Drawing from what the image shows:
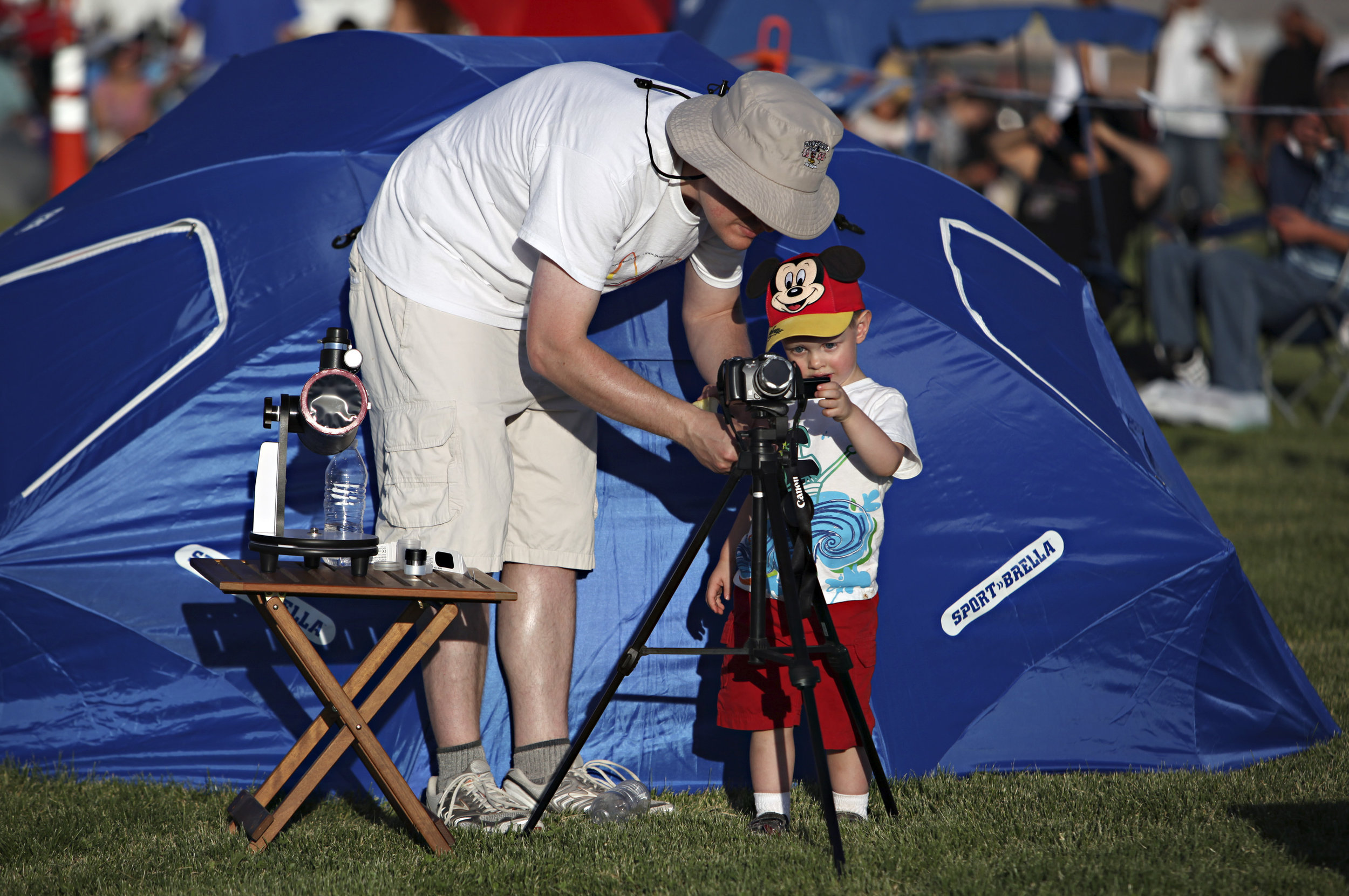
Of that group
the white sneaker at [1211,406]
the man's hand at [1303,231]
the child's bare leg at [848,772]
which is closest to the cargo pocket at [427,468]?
the child's bare leg at [848,772]

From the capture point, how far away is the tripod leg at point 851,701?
2.65m

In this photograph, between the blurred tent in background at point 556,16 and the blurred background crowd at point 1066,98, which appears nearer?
the blurred background crowd at point 1066,98

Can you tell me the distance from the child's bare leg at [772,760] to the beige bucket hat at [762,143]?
1088 millimetres

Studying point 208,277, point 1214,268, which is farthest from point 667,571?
point 1214,268

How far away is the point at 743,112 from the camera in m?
2.54

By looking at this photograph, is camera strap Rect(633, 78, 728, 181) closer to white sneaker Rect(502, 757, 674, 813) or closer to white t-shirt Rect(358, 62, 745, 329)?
white t-shirt Rect(358, 62, 745, 329)

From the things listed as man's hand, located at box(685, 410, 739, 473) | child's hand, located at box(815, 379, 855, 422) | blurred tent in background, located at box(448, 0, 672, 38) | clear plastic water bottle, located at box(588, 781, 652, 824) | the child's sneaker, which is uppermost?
blurred tent in background, located at box(448, 0, 672, 38)

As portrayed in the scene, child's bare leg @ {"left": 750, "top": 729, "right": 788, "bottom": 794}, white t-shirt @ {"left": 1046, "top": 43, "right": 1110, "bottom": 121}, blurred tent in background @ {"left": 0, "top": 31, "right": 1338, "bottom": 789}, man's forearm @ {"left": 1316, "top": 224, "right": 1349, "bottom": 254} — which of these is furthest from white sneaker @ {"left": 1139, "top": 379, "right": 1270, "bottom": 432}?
child's bare leg @ {"left": 750, "top": 729, "right": 788, "bottom": 794}

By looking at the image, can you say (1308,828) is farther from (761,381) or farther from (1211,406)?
(1211,406)

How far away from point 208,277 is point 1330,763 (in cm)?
303

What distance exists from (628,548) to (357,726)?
89 cm

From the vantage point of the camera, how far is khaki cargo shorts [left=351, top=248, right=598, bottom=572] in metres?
2.78

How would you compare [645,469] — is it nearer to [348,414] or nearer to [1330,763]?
[348,414]

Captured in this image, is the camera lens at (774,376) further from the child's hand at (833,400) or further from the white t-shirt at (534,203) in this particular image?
the white t-shirt at (534,203)
